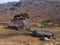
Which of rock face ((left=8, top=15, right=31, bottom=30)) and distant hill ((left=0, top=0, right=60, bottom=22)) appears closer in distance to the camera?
rock face ((left=8, top=15, right=31, bottom=30))

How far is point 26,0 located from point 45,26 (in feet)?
314

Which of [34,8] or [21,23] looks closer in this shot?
[21,23]

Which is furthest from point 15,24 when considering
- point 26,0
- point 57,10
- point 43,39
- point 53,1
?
point 26,0

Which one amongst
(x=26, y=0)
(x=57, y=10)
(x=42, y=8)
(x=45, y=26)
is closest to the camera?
(x=45, y=26)

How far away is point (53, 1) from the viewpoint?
115 meters

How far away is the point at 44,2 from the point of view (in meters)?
117

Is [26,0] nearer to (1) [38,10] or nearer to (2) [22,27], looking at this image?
(1) [38,10]

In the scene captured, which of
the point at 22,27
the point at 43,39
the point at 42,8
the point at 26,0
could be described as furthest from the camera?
the point at 26,0

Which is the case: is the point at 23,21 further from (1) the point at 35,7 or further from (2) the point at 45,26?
(1) the point at 35,7

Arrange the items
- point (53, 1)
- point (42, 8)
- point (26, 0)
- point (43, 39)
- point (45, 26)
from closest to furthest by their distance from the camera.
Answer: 1. point (43, 39)
2. point (45, 26)
3. point (42, 8)
4. point (53, 1)
5. point (26, 0)

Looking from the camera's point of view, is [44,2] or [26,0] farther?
[26,0]

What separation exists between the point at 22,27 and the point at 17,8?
267ft

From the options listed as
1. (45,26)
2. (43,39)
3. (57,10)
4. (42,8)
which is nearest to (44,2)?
(42,8)

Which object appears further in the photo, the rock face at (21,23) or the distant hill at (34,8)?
the distant hill at (34,8)
